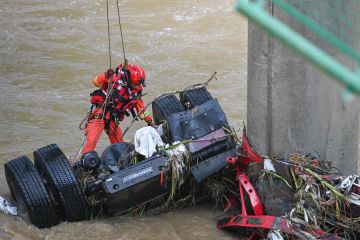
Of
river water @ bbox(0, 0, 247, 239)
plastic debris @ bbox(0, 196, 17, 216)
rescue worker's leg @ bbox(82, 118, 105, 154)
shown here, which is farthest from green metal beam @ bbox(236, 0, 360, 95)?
rescue worker's leg @ bbox(82, 118, 105, 154)

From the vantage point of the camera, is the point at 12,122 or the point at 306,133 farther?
the point at 12,122

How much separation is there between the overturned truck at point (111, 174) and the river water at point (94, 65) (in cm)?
19

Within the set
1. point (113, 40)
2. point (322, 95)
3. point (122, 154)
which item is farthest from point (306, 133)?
point (113, 40)

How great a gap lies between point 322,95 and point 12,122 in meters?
5.58

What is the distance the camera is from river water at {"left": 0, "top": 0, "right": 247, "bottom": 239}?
20.2 feet

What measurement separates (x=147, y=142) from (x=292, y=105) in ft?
4.88

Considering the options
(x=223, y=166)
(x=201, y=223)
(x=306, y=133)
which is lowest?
(x=201, y=223)

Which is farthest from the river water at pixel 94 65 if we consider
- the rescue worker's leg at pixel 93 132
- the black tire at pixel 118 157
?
the rescue worker's leg at pixel 93 132

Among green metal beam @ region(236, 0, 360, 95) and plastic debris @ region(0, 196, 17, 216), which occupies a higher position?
green metal beam @ region(236, 0, 360, 95)

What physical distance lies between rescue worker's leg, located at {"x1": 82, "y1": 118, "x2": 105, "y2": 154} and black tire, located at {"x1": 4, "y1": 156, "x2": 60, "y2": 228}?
1.32 m

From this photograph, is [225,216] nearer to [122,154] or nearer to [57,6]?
[122,154]

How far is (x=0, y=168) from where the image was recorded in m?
8.02

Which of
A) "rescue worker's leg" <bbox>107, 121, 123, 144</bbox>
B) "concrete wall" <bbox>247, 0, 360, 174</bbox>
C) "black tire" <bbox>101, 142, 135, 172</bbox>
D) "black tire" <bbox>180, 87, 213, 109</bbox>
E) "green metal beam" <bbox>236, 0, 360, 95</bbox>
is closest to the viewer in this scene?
"green metal beam" <bbox>236, 0, 360, 95</bbox>

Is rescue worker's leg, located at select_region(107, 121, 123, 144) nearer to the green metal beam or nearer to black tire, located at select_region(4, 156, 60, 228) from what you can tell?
black tire, located at select_region(4, 156, 60, 228)
